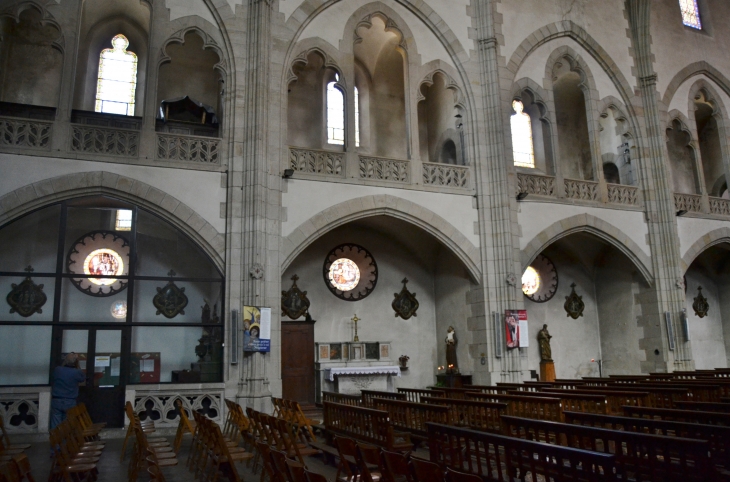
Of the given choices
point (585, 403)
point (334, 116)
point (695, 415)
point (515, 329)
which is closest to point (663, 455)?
point (695, 415)

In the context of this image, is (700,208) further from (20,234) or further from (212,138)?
(20,234)

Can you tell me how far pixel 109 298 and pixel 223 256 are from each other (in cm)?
249

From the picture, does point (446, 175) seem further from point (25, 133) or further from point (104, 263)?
point (25, 133)

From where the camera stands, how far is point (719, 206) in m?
20.1

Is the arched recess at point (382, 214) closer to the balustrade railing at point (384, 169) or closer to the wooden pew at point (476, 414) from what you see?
the balustrade railing at point (384, 169)

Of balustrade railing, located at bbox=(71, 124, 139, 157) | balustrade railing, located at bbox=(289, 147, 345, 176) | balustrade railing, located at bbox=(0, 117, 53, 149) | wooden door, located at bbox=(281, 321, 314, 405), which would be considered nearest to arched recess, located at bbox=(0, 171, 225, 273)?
balustrade railing, located at bbox=(71, 124, 139, 157)

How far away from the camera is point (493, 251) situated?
15852 mm

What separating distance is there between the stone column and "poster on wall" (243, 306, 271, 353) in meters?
12.0

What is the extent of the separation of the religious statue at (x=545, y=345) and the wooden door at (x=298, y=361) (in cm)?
721

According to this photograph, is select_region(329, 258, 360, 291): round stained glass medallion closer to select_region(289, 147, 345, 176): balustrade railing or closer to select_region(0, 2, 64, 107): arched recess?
select_region(289, 147, 345, 176): balustrade railing

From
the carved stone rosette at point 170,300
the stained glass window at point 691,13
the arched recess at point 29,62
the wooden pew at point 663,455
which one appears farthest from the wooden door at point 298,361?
the stained glass window at point 691,13

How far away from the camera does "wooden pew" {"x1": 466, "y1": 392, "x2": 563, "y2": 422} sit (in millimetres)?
7855

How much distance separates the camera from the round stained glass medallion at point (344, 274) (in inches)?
670

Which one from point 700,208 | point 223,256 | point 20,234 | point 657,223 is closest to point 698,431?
point 223,256
